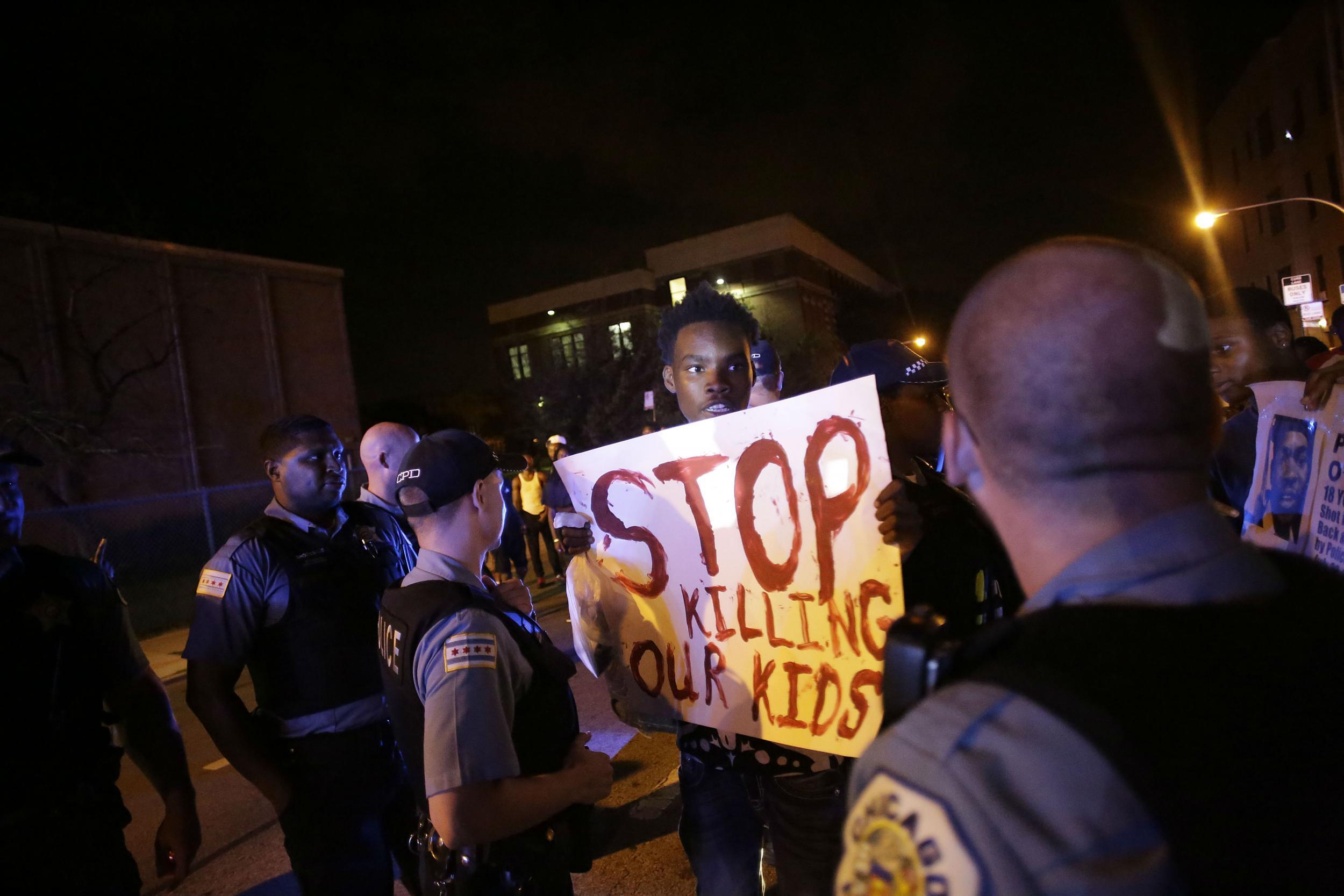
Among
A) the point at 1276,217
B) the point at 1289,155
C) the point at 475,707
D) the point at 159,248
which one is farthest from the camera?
the point at 1276,217

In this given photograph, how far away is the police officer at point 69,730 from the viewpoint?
209 cm

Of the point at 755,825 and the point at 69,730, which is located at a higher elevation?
the point at 69,730

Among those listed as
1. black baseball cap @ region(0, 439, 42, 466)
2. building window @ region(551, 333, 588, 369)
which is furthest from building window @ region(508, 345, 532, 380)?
black baseball cap @ region(0, 439, 42, 466)

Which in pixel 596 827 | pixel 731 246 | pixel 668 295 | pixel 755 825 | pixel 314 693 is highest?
pixel 731 246

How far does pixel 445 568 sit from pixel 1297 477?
272 centimetres

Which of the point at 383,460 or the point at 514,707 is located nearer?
the point at 514,707

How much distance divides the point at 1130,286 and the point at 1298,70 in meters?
34.6

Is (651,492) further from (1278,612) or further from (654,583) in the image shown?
(1278,612)

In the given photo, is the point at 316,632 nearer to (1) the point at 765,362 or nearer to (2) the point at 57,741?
(2) the point at 57,741

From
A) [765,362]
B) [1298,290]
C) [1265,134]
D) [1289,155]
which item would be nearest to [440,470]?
[765,362]

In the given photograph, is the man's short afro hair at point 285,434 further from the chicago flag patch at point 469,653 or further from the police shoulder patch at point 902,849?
the police shoulder patch at point 902,849

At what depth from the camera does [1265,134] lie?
1152 inches

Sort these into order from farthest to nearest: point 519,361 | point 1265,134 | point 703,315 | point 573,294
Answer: point 519,361 → point 573,294 → point 1265,134 → point 703,315

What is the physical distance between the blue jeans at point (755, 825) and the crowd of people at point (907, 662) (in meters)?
0.01
